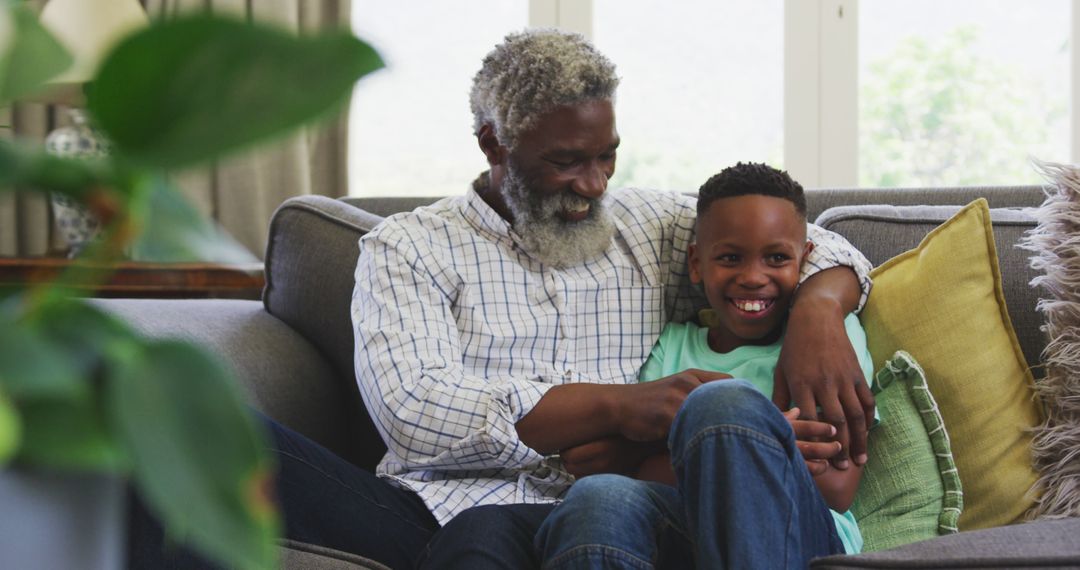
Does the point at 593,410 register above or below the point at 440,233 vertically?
below

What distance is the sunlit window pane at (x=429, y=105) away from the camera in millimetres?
3273

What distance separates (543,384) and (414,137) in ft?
6.12

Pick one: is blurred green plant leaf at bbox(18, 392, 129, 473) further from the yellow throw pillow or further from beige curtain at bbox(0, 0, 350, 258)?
beige curtain at bbox(0, 0, 350, 258)

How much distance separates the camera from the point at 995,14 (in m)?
3.05

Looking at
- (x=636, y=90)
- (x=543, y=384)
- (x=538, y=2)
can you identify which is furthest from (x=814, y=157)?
(x=543, y=384)

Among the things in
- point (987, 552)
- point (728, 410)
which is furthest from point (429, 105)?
point (987, 552)

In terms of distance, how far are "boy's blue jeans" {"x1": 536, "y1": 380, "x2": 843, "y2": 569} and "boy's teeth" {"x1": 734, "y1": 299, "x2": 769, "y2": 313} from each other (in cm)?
35

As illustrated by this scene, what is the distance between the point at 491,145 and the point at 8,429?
169cm

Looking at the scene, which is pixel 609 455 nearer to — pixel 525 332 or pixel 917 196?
pixel 525 332

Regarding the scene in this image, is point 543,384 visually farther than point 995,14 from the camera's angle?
No

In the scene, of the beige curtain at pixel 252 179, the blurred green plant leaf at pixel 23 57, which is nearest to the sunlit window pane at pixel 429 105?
the beige curtain at pixel 252 179

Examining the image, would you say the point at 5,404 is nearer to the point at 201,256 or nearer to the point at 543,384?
the point at 201,256

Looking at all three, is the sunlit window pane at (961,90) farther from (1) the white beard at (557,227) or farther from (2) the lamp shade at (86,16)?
(2) the lamp shade at (86,16)

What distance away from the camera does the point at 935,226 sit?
172cm
